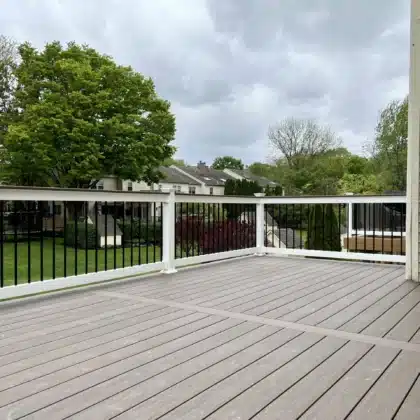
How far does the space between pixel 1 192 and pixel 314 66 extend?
2021 cm

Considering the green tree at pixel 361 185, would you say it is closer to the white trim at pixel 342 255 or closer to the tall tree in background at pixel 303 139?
the tall tree in background at pixel 303 139

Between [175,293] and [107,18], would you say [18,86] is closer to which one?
[107,18]

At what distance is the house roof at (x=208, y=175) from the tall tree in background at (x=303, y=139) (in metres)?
8.79

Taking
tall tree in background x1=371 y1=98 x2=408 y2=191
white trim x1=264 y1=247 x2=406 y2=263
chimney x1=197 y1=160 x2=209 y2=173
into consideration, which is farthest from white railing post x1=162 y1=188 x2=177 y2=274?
chimney x1=197 y1=160 x2=209 y2=173

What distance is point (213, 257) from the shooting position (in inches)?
199

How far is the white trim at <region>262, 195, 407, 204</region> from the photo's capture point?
15.3 feet

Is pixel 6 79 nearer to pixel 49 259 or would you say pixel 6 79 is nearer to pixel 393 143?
pixel 49 259

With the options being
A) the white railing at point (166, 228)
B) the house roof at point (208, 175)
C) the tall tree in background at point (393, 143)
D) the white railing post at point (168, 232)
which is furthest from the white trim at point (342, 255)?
the house roof at point (208, 175)

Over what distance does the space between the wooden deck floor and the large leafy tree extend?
14956 millimetres

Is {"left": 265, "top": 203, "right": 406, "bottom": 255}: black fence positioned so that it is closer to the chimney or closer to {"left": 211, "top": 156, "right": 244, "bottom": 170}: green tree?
the chimney

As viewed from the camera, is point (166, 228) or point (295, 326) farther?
point (166, 228)

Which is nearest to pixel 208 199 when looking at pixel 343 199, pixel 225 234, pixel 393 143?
pixel 343 199

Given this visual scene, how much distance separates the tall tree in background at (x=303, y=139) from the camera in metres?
28.0

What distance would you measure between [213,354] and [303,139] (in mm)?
27306
